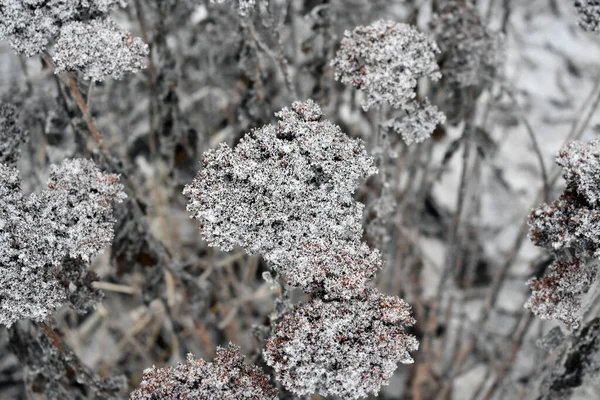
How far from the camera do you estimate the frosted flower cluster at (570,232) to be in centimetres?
106

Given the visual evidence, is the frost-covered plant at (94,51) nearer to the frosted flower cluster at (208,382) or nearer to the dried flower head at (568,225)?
the frosted flower cluster at (208,382)

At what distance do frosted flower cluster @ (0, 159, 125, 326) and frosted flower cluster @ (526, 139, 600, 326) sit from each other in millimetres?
745

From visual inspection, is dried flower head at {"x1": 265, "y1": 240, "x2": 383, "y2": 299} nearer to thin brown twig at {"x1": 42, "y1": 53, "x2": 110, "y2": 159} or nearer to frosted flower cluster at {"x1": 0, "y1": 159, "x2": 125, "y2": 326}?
frosted flower cluster at {"x1": 0, "y1": 159, "x2": 125, "y2": 326}

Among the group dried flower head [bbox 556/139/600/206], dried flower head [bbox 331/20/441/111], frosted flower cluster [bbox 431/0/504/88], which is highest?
frosted flower cluster [bbox 431/0/504/88]

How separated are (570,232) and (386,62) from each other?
0.44 meters

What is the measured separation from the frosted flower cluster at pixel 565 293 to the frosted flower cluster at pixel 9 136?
99cm

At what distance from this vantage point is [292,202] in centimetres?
105

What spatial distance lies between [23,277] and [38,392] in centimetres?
61

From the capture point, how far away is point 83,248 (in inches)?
42.9

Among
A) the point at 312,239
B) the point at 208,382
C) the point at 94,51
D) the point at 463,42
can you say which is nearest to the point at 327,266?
the point at 312,239

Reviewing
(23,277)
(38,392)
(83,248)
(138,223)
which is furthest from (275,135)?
(38,392)

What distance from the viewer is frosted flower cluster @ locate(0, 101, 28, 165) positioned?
1.26 metres

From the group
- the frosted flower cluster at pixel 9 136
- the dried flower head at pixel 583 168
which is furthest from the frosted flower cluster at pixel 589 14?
the frosted flower cluster at pixel 9 136

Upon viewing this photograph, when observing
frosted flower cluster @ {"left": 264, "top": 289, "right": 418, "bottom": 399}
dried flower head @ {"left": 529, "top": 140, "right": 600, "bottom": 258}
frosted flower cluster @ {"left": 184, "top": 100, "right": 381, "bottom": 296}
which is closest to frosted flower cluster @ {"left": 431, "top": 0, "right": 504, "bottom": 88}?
dried flower head @ {"left": 529, "top": 140, "right": 600, "bottom": 258}
